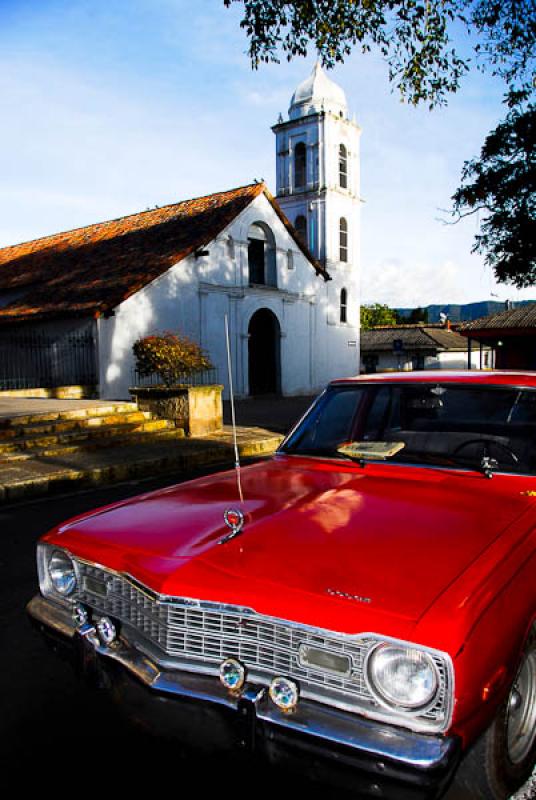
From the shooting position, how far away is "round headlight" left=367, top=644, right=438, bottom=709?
5.61ft

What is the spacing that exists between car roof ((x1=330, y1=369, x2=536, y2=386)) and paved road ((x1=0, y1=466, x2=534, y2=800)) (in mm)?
1808

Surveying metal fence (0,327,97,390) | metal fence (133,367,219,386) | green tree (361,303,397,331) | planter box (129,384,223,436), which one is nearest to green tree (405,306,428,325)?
green tree (361,303,397,331)

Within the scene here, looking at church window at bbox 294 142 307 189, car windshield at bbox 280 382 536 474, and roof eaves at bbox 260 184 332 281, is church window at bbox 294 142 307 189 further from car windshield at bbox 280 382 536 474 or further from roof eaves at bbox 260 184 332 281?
car windshield at bbox 280 382 536 474

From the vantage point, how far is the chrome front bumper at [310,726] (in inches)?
63.7

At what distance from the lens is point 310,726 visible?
1753 mm

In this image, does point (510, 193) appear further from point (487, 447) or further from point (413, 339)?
point (413, 339)

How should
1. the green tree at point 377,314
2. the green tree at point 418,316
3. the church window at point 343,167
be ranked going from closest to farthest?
the church window at point 343,167 → the green tree at point 377,314 → the green tree at point 418,316

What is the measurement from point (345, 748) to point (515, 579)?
761mm

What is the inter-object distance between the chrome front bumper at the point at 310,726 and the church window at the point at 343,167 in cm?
3158

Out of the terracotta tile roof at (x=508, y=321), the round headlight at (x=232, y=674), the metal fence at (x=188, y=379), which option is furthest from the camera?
the terracotta tile roof at (x=508, y=321)

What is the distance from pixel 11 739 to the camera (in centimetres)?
249

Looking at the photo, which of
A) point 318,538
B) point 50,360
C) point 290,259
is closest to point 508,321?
point 290,259

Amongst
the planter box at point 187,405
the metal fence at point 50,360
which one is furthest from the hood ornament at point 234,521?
the metal fence at point 50,360

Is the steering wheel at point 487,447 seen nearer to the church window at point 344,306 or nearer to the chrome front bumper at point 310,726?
the chrome front bumper at point 310,726
